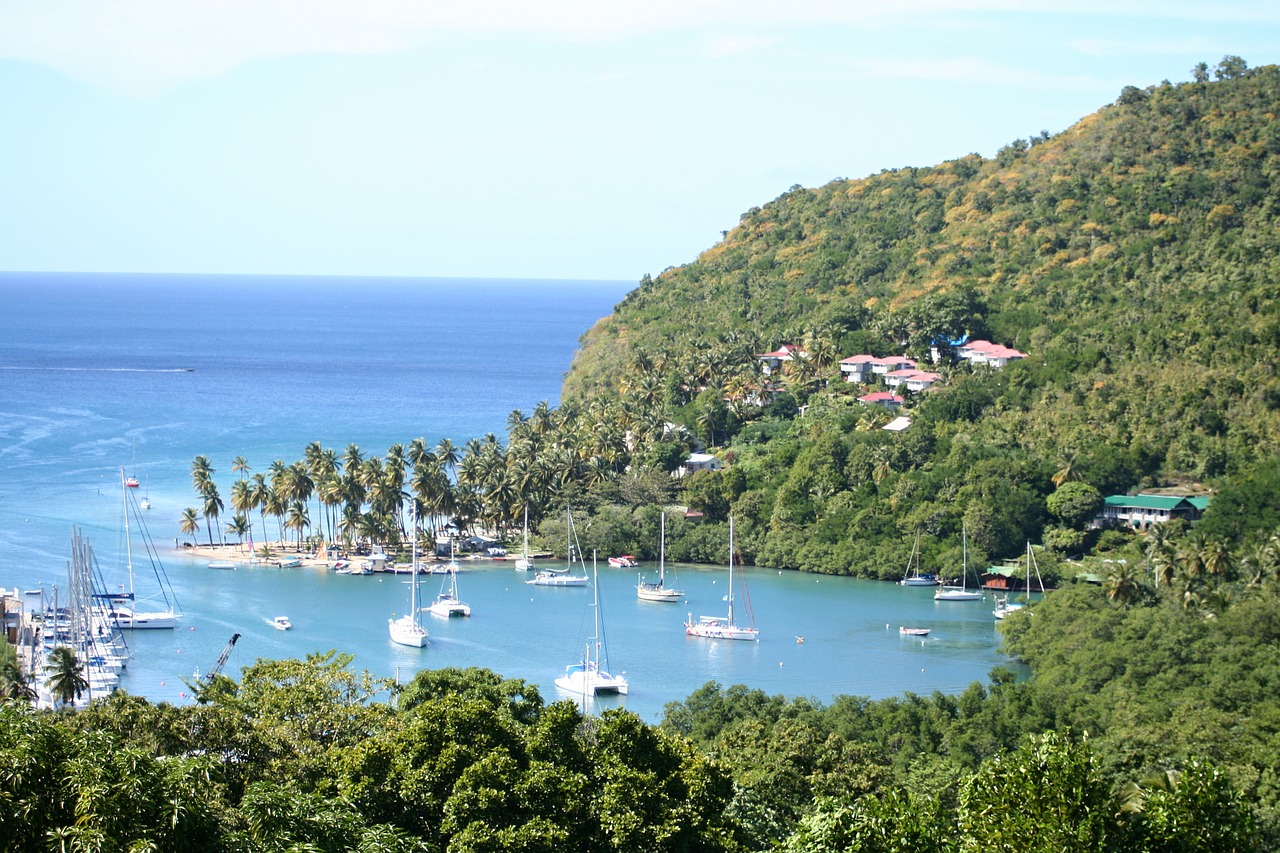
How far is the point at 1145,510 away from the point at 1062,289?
26035mm

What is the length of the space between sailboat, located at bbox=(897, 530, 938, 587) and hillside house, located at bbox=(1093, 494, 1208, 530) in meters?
7.91

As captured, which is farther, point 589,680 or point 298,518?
point 298,518

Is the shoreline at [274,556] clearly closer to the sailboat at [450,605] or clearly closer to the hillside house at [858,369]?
the sailboat at [450,605]

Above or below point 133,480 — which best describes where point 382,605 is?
below

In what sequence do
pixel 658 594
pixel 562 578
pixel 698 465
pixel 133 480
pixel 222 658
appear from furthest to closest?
pixel 133 480 → pixel 698 465 → pixel 562 578 → pixel 658 594 → pixel 222 658

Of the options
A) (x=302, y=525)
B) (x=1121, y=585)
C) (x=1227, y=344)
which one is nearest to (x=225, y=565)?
(x=302, y=525)

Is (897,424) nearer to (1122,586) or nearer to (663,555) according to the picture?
(663,555)

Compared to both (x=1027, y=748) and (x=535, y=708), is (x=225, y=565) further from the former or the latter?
(x=1027, y=748)

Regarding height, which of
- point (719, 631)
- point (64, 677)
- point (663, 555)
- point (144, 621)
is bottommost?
point (719, 631)

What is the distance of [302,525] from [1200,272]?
50566mm

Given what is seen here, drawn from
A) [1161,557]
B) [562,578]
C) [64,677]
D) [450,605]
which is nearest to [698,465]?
[562,578]

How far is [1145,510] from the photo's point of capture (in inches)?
2392

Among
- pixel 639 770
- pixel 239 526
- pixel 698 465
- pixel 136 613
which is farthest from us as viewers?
pixel 698 465

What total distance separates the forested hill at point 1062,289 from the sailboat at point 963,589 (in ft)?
23.8
